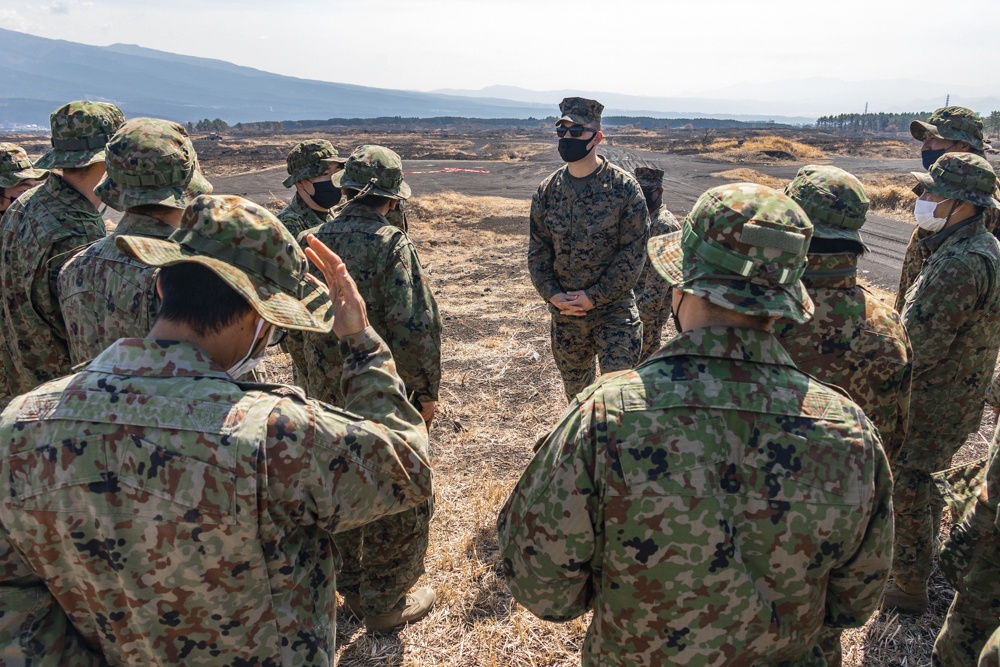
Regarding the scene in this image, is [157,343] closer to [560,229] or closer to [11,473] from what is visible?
[11,473]

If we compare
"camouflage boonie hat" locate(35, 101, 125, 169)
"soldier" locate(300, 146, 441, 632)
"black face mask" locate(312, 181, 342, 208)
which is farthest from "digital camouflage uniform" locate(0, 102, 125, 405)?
"black face mask" locate(312, 181, 342, 208)

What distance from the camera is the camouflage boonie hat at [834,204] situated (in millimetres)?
2586

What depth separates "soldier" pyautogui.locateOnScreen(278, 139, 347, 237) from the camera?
17.6 ft

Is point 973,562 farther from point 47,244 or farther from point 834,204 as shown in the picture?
point 47,244

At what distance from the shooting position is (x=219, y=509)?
1537 mm

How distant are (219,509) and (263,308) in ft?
1.73

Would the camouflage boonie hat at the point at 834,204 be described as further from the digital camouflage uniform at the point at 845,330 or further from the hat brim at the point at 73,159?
the hat brim at the point at 73,159

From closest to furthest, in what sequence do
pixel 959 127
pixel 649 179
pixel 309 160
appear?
pixel 959 127 → pixel 309 160 → pixel 649 179

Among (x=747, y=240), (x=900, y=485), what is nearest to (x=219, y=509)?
(x=747, y=240)

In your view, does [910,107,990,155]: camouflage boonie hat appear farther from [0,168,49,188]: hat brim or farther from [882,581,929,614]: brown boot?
[0,168,49,188]: hat brim

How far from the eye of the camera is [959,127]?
17.2 feet

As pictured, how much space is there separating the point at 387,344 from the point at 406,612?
151cm

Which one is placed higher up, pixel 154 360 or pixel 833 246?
pixel 833 246

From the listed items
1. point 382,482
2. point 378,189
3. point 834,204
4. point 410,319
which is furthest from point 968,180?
point 382,482
